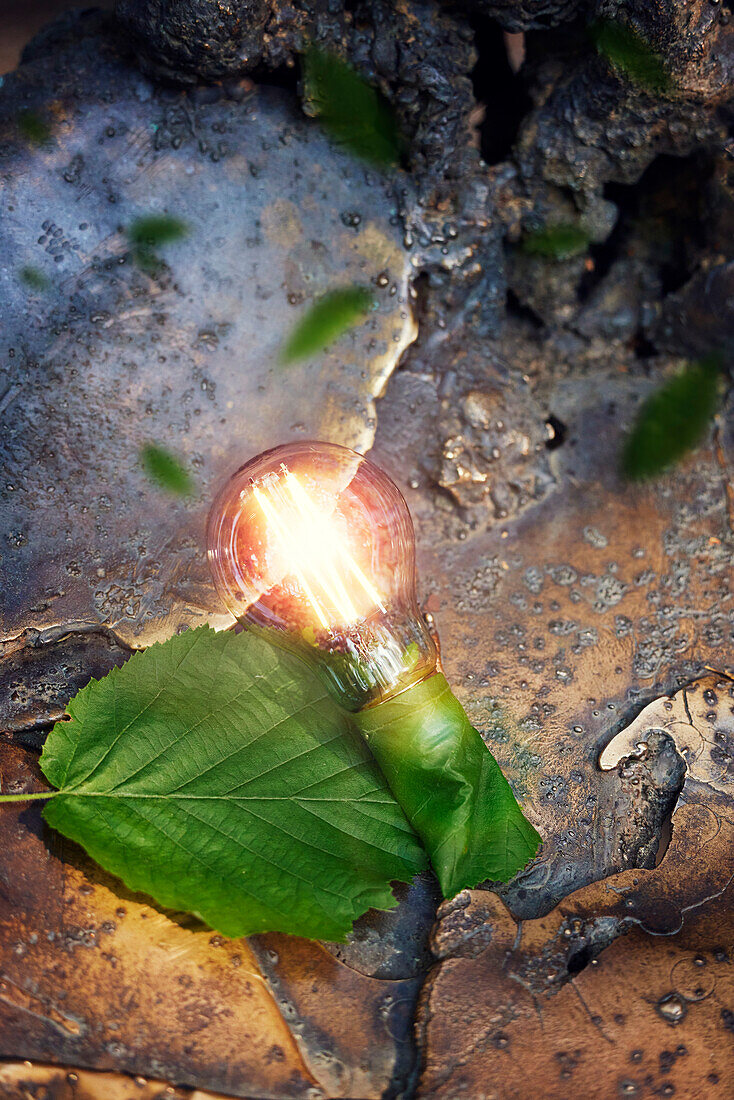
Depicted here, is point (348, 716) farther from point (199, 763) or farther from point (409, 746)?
point (199, 763)

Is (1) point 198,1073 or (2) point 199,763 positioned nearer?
(1) point 198,1073

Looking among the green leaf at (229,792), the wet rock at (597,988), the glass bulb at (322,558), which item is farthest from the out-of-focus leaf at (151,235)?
the wet rock at (597,988)

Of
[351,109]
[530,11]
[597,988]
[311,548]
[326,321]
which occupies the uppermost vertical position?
[530,11]

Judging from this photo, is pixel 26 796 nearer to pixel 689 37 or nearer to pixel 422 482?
pixel 422 482

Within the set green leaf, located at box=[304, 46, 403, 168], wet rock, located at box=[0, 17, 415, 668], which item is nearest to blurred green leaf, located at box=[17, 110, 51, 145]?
wet rock, located at box=[0, 17, 415, 668]

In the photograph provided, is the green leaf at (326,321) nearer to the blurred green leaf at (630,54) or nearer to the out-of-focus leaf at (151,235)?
the out-of-focus leaf at (151,235)

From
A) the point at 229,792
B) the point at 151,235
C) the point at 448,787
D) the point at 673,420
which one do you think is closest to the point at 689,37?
the point at 673,420

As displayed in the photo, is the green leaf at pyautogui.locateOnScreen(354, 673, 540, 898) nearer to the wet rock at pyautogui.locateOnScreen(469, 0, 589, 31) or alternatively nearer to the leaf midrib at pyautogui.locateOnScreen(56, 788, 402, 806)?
the leaf midrib at pyautogui.locateOnScreen(56, 788, 402, 806)

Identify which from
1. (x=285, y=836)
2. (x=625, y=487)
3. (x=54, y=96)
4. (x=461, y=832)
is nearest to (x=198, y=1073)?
(x=285, y=836)
